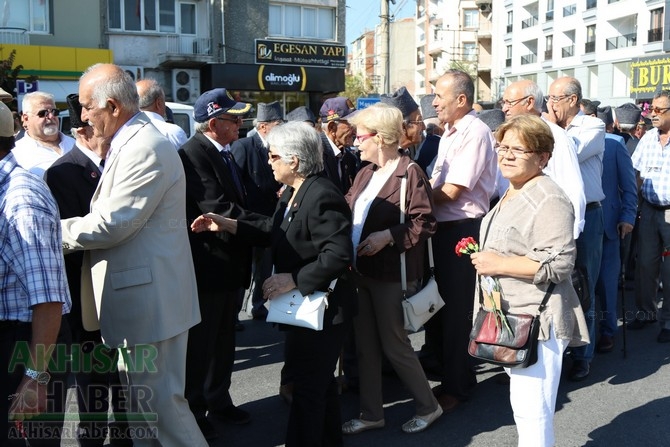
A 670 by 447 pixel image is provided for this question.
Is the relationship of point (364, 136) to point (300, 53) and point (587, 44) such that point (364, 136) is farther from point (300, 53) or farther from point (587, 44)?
point (587, 44)

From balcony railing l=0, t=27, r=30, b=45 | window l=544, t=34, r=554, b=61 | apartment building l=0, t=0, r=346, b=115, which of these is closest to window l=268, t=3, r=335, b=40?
apartment building l=0, t=0, r=346, b=115

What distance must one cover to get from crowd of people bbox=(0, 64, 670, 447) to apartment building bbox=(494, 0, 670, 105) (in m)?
26.0

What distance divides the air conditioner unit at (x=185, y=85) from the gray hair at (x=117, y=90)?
2282cm

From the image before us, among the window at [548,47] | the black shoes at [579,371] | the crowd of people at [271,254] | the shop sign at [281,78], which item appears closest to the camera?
the crowd of people at [271,254]

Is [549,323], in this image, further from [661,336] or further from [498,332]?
[661,336]

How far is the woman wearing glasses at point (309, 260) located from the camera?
11.1 ft

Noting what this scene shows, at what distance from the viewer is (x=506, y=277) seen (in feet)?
10.6

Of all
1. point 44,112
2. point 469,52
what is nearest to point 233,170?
point 44,112

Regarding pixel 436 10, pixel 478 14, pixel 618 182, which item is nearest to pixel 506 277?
pixel 618 182

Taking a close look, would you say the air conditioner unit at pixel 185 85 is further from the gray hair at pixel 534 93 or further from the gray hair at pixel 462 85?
the gray hair at pixel 462 85

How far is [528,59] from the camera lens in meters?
51.4

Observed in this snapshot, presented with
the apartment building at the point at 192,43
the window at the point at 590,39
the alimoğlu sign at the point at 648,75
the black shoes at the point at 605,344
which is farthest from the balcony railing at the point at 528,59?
the black shoes at the point at 605,344

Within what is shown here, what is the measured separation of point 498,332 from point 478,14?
207 feet

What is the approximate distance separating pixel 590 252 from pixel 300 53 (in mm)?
23162
